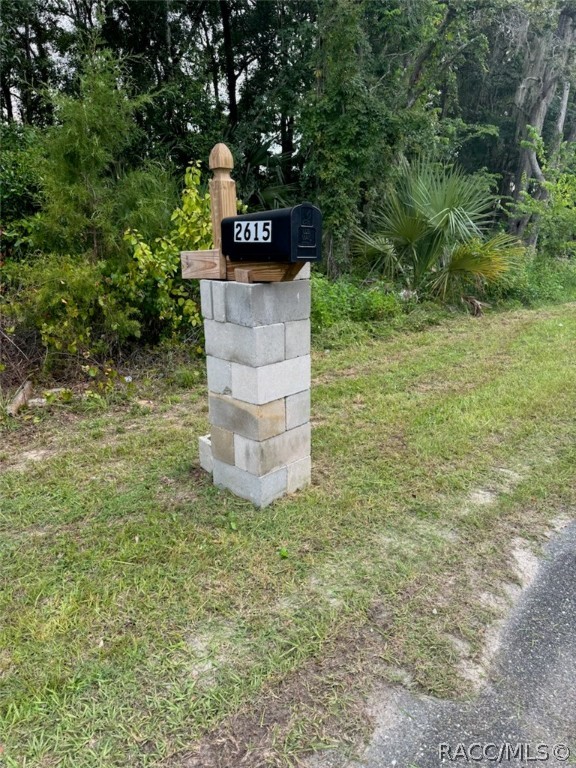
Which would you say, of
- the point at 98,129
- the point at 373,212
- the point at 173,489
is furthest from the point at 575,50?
the point at 173,489

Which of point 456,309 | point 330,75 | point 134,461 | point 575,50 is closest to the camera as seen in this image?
point 134,461

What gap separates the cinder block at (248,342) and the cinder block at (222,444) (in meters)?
0.36

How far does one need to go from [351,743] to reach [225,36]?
9.90 meters

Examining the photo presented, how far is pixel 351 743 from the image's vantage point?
4.07 feet

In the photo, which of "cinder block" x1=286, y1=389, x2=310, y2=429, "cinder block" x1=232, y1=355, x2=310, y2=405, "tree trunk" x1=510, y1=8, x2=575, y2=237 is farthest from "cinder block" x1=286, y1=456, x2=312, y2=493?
"tree trunk" x1=510, y1=8, x2=575, y2=237

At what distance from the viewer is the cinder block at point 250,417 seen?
218cm

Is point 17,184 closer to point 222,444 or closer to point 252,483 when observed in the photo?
point 222,444

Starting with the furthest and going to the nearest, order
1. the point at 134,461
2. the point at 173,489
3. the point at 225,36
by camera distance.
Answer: the point at 225,36
the point at 134,461
the point at 173,489

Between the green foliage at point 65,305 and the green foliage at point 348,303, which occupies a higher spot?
the green foliage at point 65,305

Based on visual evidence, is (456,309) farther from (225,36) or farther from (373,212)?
(225,36)

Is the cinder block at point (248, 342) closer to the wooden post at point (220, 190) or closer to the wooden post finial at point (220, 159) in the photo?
the wooden post at point (220, 190)

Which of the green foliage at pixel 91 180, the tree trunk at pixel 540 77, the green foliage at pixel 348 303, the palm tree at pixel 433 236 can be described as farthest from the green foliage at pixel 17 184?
the tree trunk at pixel 540 77

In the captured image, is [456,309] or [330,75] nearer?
[330,75]

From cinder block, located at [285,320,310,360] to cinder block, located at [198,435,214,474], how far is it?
2.24 ft
